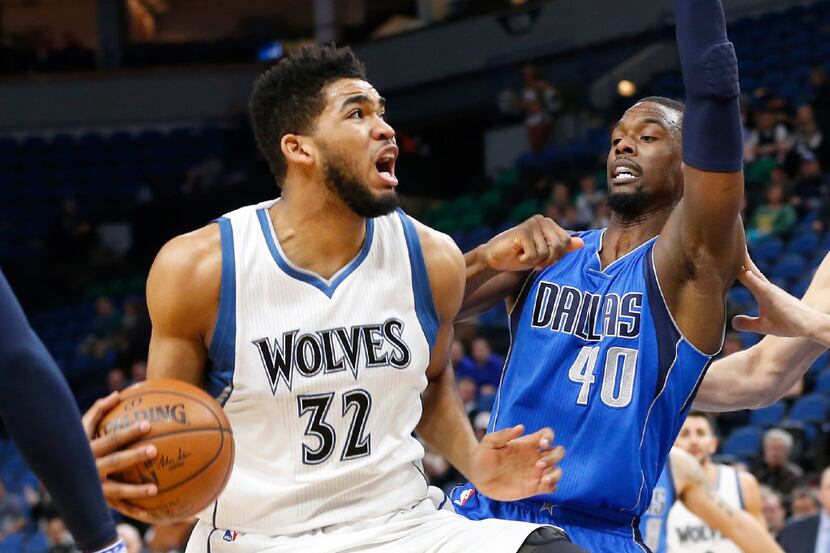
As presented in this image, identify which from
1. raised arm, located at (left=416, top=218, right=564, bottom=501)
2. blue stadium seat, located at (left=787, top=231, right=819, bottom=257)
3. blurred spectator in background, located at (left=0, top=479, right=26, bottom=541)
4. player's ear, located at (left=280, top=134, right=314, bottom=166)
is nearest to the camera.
A: raised arm, located at (left=416, top=218, right=564, bottom=501)

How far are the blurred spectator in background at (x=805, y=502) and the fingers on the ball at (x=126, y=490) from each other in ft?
17.4


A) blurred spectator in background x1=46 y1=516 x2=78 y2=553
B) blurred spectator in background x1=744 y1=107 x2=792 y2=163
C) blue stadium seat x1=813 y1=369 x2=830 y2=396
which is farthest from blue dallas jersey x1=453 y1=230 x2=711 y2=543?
blurred spectator in background x1=744 y1=107 x2=792 y2=163

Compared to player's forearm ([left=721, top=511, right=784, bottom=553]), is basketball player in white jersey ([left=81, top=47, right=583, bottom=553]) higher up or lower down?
higher up

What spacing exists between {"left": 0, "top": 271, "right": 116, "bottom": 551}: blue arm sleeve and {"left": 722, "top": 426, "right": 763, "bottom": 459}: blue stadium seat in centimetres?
661

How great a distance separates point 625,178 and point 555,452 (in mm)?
1010

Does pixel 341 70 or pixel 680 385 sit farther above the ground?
pixel 341 70

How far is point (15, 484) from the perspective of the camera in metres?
13.2

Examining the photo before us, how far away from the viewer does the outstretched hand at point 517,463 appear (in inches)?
126

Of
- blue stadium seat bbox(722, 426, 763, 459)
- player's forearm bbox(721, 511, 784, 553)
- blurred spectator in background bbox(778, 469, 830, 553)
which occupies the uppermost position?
player's forearm bbox(721, 511, 784, 553)

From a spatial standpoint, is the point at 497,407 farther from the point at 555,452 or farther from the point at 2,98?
the point at 2,98

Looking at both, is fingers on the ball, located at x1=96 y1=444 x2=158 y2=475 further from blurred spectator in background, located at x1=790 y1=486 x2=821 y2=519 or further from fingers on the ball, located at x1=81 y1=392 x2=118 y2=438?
blurred spectator in background, located at x1=790 y1=486 x2=821 y2=519

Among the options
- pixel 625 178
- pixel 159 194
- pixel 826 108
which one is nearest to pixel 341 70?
pixel 625 178

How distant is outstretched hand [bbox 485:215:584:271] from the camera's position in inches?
130

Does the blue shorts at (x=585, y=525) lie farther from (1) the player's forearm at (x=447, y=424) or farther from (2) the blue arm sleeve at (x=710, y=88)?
(2) the blue arm sleeve at (x=710, y=88)
